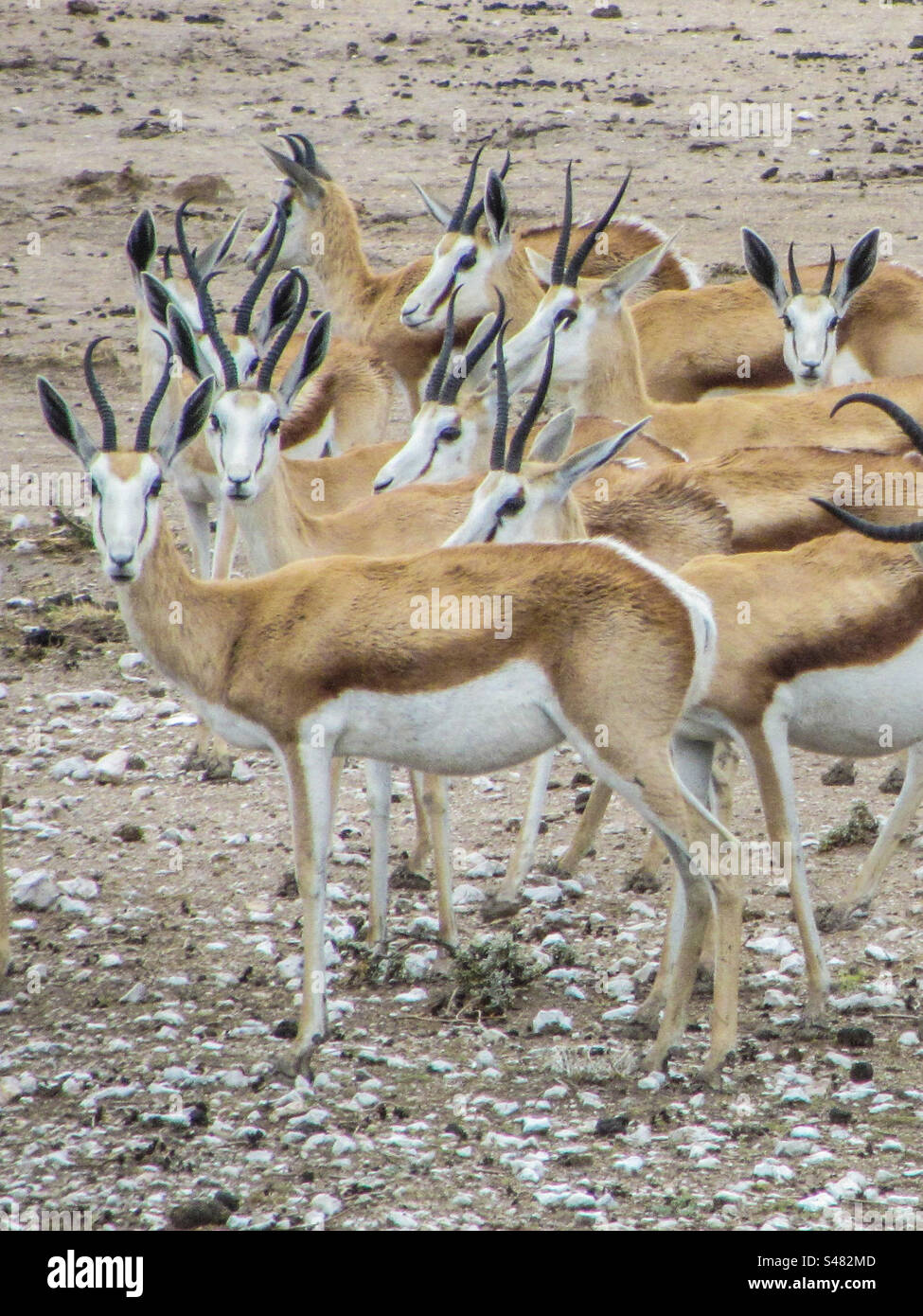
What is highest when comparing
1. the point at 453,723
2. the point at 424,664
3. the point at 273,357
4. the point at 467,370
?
the point at 467,370

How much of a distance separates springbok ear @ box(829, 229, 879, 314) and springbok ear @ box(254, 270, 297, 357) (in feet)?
10.0

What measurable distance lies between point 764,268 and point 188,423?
4.69 meters

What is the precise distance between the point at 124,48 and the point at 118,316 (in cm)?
768

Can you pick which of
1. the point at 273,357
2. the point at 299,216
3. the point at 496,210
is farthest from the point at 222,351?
the point at 299,216

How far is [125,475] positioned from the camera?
5285 mm

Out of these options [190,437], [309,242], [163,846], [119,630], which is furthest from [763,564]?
[309,242]

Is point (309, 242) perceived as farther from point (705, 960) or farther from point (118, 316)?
point (705, 960)

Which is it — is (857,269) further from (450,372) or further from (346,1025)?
(346,1025)

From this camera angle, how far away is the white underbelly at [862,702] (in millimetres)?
5281

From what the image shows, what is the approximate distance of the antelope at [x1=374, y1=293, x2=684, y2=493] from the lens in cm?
704

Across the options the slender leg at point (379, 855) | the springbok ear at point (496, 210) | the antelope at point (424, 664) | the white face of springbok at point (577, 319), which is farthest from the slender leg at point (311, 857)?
the springbok ear at point (496, 210)

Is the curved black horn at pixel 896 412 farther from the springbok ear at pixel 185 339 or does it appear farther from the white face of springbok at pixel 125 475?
the springbok ear at pixel 185 339

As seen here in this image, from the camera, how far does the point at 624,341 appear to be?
8.10 meters
